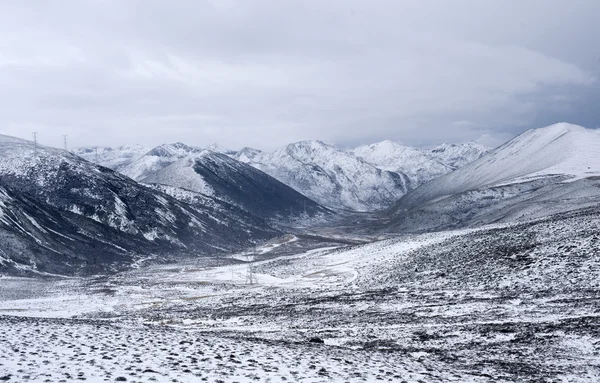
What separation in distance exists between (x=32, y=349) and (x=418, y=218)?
617 feet

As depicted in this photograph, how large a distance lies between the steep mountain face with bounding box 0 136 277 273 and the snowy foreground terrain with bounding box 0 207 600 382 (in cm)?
4445

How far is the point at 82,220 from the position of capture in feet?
459

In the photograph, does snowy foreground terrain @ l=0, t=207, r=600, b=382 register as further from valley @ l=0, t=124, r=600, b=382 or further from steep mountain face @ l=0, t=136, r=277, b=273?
steep mountain face @ l=0, t=136, r=277, b=273

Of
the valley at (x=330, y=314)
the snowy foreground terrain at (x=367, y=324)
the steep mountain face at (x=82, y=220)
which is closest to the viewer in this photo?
the snowy foreground terrain at (x=367, y=324)

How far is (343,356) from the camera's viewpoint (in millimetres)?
18328

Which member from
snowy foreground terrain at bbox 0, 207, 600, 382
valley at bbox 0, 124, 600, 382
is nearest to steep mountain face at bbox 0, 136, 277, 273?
valley at bbox 0, 124, 600, 382

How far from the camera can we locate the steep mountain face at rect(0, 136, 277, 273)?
10788 cm

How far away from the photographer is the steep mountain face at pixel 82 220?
354 feet

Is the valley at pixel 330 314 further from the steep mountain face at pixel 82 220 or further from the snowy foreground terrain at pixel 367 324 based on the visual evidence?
the steep mountain face at pixel 82 220

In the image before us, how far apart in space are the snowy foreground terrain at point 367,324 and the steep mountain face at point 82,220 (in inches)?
1750

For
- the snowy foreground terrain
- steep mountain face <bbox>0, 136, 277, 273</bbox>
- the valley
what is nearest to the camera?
the snowy foreground terrain

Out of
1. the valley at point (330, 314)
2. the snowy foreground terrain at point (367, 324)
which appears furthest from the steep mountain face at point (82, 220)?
the snowy foreground terrain at point (367, 324)

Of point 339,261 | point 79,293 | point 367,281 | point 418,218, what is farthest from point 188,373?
point 418,218

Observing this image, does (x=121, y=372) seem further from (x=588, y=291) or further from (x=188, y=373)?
(x=588, y=291)
